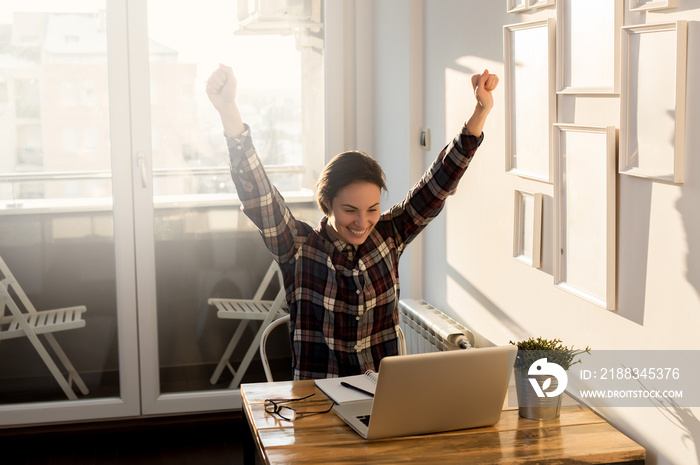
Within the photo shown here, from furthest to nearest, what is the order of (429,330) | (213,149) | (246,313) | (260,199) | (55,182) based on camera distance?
(246,313) → (213,149) → (55,182) → (429,330) → (260,199)

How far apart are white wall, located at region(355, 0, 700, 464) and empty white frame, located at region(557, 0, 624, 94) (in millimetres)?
39

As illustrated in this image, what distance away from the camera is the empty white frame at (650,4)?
5.34 feet

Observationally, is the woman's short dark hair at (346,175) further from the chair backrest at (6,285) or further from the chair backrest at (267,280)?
Result: the chair backrest at (6,285)

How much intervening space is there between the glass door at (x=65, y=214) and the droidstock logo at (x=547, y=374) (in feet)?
7.81

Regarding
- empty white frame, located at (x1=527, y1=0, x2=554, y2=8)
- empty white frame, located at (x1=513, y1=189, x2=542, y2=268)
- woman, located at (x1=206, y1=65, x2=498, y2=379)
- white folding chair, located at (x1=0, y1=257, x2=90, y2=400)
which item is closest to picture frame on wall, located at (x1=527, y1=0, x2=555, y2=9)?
empty white frame, located at (x1=527, y1=0, x2=554, y2=8)

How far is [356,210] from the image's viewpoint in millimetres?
2193

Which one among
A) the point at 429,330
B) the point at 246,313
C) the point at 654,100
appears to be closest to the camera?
the point at 654,100

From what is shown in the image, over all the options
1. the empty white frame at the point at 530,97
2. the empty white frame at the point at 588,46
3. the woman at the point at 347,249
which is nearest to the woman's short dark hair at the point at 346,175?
the woman at the point at 347,249

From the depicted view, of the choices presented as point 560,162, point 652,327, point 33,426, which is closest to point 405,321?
point 560,162

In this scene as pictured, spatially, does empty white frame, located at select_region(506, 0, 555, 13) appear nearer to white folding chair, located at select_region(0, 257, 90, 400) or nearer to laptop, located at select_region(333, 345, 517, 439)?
laptop, located at select_region(333, 345, 517, 439)

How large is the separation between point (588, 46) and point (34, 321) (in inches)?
112

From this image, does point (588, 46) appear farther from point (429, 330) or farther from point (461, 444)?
point (429, 330)

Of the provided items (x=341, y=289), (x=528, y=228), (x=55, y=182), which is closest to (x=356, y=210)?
(x=341, y=289)

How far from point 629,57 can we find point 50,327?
291 cm
